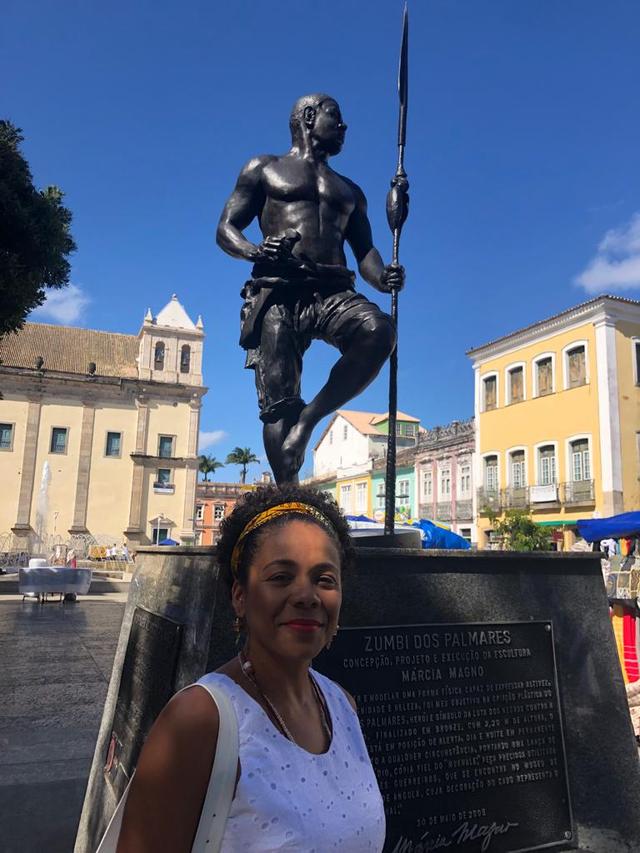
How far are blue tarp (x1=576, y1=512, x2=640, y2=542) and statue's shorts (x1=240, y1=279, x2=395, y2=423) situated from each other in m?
Result: 8.84

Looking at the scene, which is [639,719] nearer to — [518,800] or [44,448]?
[518,800]

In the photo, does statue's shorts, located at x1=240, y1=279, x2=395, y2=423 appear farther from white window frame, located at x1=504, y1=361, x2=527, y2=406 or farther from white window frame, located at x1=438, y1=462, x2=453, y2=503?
white window frame, located at x1=438, y1=462, x2=453, y2=503

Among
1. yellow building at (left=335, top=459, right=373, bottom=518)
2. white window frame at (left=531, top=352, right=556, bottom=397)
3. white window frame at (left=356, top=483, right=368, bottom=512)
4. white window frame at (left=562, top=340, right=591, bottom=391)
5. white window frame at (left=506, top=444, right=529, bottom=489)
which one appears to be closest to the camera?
white window frame at (left=562, top=340, right=591, bottom=391)

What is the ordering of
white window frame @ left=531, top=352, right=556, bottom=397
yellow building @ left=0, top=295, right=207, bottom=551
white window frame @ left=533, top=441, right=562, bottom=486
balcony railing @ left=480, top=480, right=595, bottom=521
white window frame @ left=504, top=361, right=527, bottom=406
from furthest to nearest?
1. yellow building @ left=0, top=295, right=207, bottom=551
2. white window frame @ left=504, top=361, right=527, bottom=406
3. white window frame @ left=531, top=352, right=556, bottom=397
4. white window frame @ left=533, top=441, right=562, bottom=486
5. balcony railing @ left=480, top=480, right=595, bottom=521

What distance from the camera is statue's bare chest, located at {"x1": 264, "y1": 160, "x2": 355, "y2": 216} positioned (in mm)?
3494

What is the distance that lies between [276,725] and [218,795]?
20cm

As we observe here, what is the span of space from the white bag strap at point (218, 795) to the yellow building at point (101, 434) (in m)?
40.4

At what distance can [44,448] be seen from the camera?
40.0 metres

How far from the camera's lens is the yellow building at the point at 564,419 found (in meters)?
25.2

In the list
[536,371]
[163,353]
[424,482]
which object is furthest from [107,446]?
[536,371]

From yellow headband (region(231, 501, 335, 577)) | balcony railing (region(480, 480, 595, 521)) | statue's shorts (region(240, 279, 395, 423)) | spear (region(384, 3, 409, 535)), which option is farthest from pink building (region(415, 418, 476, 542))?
yellow headband (region(231, 501, 335, 577))

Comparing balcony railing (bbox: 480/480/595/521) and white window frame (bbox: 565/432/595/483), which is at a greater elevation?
white window frame (bbox: 565/432/595/483)

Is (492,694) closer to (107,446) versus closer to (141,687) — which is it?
(141,687)

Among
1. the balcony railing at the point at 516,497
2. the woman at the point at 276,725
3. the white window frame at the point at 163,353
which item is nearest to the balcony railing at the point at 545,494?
the balcony railing at the point at 516,497
